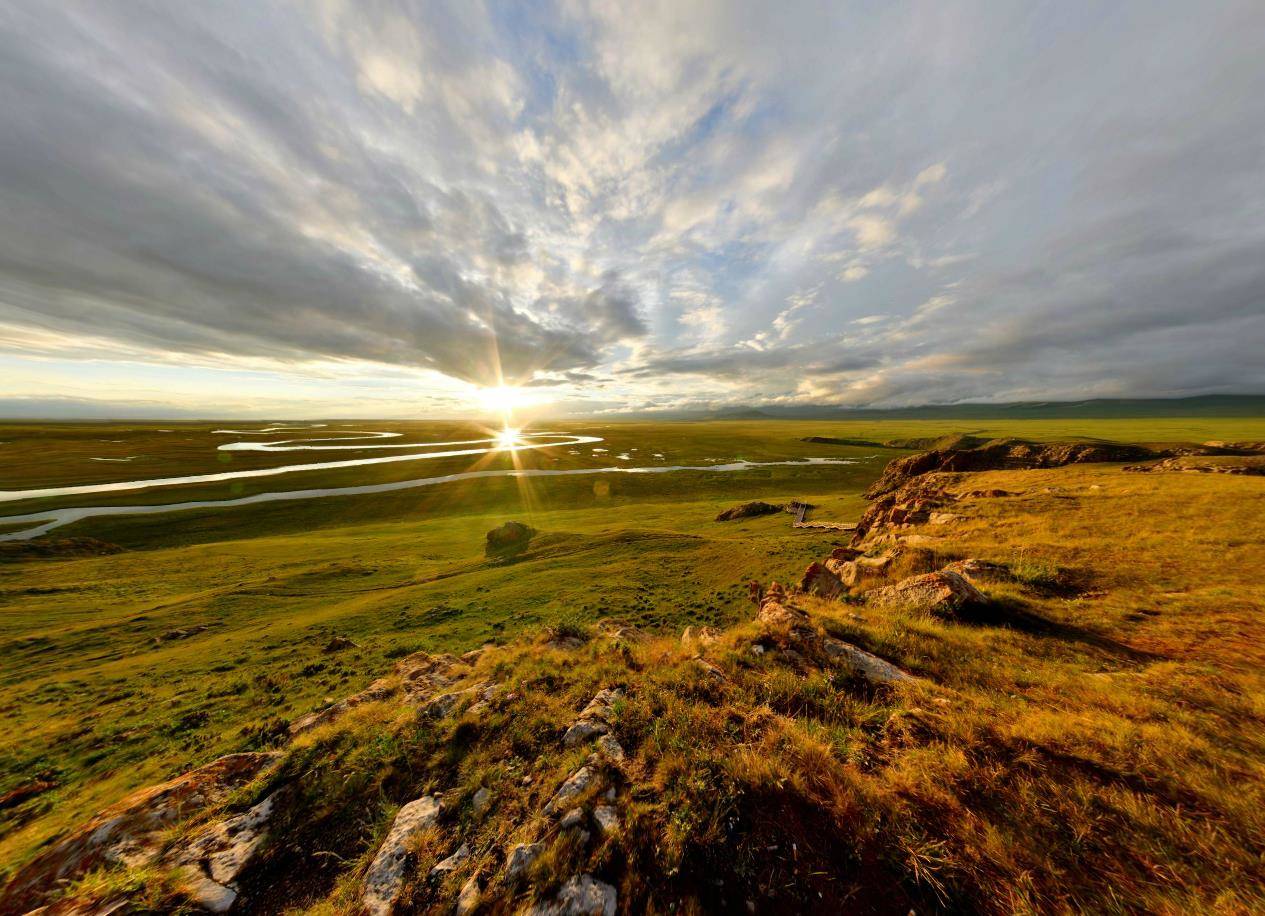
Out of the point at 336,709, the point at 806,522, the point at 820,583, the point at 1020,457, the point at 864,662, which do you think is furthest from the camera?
the point at 806,522

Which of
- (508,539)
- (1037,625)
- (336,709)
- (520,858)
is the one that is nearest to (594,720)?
(520,858)

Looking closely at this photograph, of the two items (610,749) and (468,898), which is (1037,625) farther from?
(468,898)

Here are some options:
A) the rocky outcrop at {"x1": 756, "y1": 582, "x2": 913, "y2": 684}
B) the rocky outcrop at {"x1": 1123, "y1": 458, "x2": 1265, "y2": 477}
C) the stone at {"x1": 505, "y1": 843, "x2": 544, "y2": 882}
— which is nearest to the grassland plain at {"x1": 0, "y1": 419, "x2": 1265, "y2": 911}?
the rocky outcrop at {"x1": 756, "y1": 582, "x2": 913, "y2": 684}

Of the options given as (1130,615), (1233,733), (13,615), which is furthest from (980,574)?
(13,615)

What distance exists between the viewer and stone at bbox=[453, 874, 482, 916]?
4816mm

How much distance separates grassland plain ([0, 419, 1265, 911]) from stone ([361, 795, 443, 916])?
4291mm

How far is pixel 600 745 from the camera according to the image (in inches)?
283

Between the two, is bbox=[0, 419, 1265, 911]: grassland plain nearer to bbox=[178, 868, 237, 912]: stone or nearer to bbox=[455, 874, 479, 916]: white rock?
bbox=[455, 874, 479, 916]: white rock

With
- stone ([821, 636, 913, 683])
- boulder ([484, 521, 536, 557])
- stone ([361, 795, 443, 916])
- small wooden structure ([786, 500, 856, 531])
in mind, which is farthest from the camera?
boulder ([484, 521, 536, 557])

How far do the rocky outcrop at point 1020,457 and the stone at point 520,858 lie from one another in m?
44.8

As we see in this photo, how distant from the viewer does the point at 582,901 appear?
4.51m

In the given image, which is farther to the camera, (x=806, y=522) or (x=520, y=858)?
(x=806, y=522)

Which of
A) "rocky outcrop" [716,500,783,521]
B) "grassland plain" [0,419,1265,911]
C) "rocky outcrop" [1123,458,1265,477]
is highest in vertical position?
"rocky outcrop" [1123,458,1265,477]

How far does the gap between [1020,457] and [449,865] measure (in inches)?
2190
